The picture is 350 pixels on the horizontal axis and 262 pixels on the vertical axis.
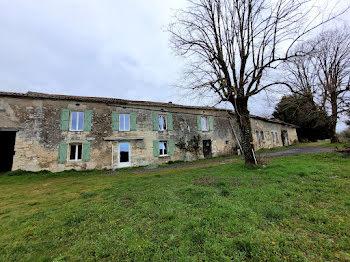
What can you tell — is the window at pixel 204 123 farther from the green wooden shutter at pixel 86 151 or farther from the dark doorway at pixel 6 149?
the dark doorway at pixel 6 149

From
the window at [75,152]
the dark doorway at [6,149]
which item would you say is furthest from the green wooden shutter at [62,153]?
the dark doorway at [6,149]

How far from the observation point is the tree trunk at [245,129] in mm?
7141

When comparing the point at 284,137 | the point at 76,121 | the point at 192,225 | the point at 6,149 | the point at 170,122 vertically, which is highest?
the point at 170,122

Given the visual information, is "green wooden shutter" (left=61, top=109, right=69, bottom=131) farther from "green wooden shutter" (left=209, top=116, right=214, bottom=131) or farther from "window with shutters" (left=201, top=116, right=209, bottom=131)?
"green wooden shutter" (left=209, top=116, right=214, bottom=131)

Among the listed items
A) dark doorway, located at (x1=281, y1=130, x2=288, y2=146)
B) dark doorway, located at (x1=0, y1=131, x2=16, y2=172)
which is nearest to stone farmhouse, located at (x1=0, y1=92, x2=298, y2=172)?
dark doorway, located at (x1=0, y1=131, x2=16, y2=172)

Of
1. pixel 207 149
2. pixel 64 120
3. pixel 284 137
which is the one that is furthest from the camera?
pixel 284 137

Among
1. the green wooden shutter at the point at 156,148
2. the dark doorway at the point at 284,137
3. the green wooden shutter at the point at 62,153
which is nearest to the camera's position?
the green wooden shutter at the point at 62,153

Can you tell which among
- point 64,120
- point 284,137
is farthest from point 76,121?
point 284,137

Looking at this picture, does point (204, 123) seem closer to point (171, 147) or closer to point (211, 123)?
point (211, 123)

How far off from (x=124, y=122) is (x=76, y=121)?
343 cm

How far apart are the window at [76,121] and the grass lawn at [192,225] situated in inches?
287

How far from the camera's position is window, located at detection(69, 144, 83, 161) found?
10570 mm

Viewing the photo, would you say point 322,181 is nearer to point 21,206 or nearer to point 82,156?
point 21,206

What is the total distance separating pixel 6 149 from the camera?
35.0 feet
